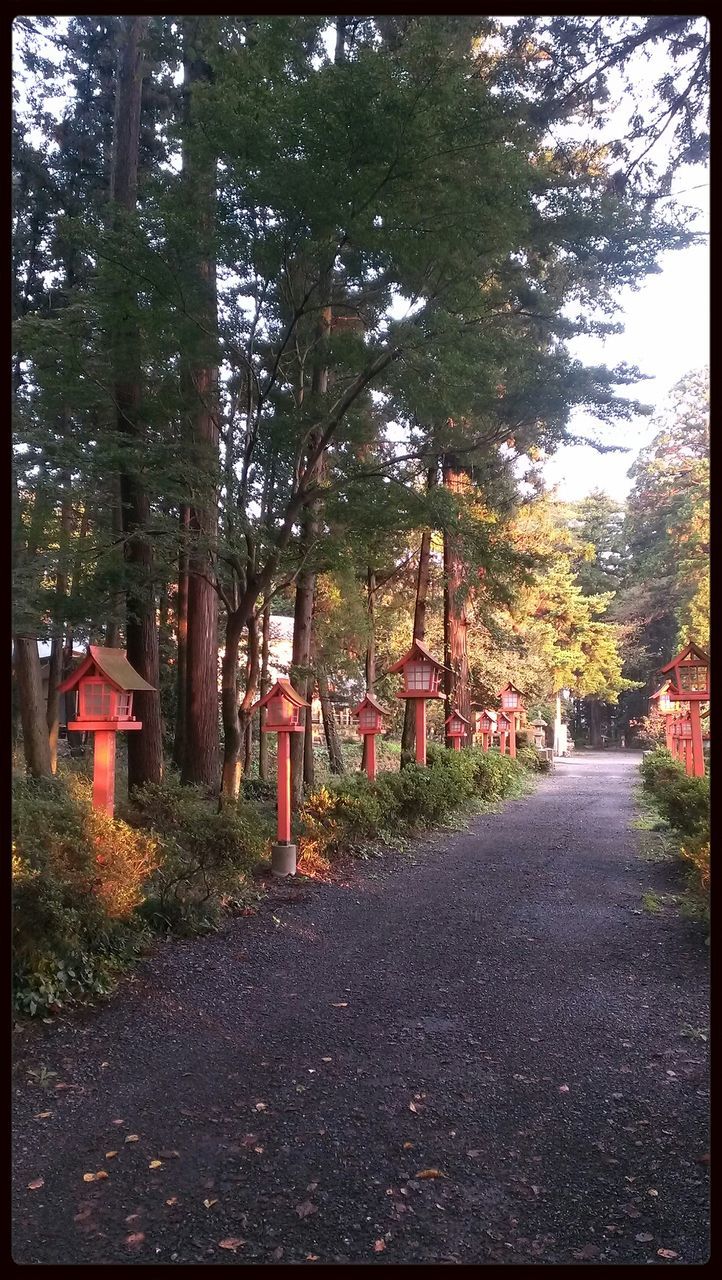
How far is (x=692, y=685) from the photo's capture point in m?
9.15

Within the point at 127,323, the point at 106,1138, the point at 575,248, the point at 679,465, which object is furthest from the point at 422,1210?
the point at 679,465

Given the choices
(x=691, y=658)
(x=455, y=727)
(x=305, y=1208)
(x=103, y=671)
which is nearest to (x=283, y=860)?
(x=103, y=671)

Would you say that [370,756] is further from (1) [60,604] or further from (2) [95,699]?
(2) [95,699]

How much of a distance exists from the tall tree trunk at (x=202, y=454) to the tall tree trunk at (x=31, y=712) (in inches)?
99.2

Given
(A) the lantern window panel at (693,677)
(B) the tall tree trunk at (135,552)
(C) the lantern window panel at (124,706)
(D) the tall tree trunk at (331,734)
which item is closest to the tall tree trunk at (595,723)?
(D) the tall tree trunk at (331,734)

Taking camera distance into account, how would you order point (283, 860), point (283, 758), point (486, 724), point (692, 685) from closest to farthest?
1. point (283, 860)
2. point (283, 758)
3. point (692, 685)
4. point (486, 724)

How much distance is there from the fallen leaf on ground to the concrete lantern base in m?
4.52

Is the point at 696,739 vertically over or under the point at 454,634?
under

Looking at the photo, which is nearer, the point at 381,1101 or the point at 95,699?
the point at 381,1101

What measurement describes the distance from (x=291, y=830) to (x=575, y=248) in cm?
622

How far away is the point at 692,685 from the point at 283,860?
550cm

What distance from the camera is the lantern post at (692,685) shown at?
855cm
